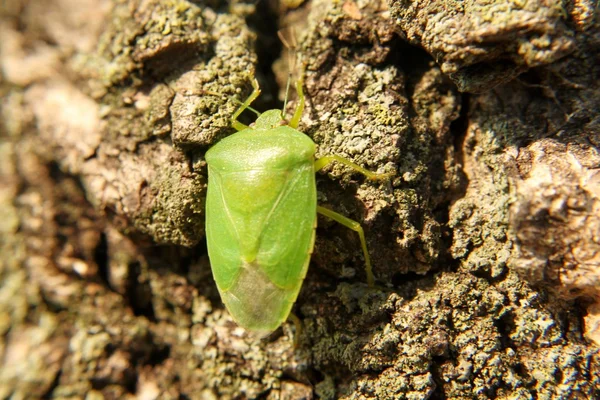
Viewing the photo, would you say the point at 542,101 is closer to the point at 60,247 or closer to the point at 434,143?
the point at 434,143

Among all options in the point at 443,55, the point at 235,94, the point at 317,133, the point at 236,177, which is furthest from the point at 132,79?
the point at 443,55

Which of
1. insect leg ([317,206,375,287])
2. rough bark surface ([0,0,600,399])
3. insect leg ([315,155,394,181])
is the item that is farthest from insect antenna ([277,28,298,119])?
insect leg ([317,206,375,287])

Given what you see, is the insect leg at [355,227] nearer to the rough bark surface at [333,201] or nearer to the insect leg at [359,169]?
the rough bark surface at [333,201]

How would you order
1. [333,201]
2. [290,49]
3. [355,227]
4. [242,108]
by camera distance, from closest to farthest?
[355,227]
[333,201]
[242,108]
[290,49]

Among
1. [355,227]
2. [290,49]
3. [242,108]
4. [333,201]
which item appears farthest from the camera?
[290,49]

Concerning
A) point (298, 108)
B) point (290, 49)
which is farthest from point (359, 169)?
point (290, 49)

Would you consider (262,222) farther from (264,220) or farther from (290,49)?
(290,49)
